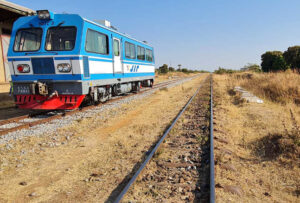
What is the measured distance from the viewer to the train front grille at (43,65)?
745 cm

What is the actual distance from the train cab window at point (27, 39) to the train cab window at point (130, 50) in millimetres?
4762

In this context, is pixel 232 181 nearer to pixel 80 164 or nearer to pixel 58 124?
pixel 80 164

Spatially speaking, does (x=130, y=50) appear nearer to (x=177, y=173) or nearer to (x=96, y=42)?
(x=96, y=42)

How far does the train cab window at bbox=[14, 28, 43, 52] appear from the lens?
304 inches

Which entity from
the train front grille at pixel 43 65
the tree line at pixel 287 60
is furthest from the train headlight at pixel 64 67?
the tree line at pixel 287 60

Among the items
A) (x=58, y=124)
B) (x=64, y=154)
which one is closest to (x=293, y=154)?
(x=64, y=154)

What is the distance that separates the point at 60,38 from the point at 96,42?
1391 millimetres

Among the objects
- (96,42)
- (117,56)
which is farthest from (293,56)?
(96,42)

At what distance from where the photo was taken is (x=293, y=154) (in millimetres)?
3988

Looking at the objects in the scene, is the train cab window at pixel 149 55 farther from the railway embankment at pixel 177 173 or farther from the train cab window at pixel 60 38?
the railway embankment at pixel 177 173

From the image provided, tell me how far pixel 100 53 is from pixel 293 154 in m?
7.48

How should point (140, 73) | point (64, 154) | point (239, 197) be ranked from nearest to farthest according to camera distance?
point (239, 197) < point (64, 154) < point (140, 73)

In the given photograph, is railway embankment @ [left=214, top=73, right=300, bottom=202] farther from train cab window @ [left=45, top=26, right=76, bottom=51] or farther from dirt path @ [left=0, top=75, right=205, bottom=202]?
train cab window @ [left=45, top=26, right=76, bottom=51]

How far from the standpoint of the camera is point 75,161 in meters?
4.15
